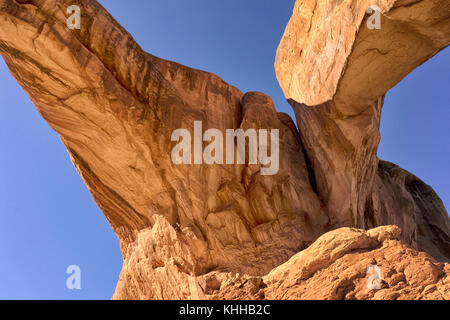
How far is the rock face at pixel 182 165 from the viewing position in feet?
20.1

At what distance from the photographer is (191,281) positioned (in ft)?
20.6

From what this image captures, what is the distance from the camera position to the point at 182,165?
7.38 m

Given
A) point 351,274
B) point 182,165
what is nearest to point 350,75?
point 182,165

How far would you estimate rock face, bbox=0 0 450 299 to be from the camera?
611cm

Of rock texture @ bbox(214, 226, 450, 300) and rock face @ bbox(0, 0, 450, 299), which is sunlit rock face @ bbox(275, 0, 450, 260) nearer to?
rock face @ bbox(0, 0, 450, 299)

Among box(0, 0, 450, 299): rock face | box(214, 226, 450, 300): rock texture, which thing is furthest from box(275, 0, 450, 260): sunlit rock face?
box(214, 226, 450, 300): rock texture

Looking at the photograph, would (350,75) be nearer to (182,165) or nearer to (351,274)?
(182,165)

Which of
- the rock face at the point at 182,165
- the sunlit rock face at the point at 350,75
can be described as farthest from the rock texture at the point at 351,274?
the sunlit rock face at the point at 350,75

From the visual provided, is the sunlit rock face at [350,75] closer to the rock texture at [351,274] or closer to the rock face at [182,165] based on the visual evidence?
the rock face at [182,165]

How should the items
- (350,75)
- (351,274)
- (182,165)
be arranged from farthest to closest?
(182,165)
(350,75)
(351,274)
